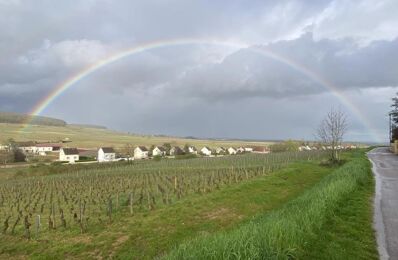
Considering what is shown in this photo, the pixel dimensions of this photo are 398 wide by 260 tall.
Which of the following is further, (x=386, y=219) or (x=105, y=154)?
(x=105, y=154)

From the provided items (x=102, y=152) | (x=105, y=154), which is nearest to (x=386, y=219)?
(x=105, y=154)

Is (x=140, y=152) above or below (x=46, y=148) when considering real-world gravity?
below

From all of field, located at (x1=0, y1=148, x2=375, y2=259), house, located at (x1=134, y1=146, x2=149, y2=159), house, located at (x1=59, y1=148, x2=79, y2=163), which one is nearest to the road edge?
field, located at (x1=0, y1=148, x2=375, y2=259)

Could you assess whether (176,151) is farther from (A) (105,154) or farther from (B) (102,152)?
(B) (102,152)

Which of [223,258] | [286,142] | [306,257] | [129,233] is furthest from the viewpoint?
[286,142]

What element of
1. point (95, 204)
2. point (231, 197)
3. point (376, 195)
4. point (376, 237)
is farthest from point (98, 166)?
point (376, 237)

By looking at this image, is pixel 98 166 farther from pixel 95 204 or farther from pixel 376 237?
pixel 376 237

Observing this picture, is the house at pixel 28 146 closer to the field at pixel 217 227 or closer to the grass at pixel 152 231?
the field at pixel 217 227

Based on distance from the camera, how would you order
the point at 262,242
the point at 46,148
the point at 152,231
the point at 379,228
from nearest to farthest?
the point at 262,242 < the point at 379,228 < the point at 152,231 < the point at 46,148

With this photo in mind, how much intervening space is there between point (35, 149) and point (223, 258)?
550 feet

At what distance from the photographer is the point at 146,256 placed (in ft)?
47.6

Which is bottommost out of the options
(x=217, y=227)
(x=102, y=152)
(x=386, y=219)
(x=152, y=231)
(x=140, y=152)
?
(x=152, y=231)

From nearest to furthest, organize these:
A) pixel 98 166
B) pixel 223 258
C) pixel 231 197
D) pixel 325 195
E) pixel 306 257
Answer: pixel 223 258 < pixel 306 257 < pixel 325 195 < pixel 231 197 < pixel 98 166

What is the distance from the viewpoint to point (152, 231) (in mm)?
17281
